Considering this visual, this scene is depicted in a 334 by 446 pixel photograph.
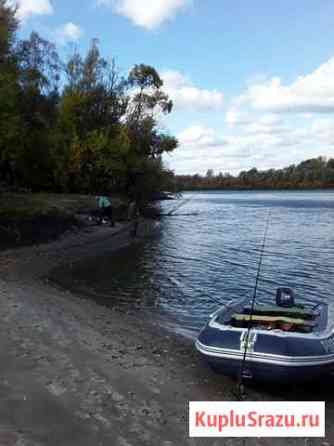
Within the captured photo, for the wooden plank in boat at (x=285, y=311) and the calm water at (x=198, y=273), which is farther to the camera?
the calm water at (x=198, y=273)

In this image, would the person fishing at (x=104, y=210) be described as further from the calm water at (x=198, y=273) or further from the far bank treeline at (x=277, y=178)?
the far bank treeline at (x=277, y=178)

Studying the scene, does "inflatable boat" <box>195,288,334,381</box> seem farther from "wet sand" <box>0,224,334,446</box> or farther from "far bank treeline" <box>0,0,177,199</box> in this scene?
"far bank treeline" <box>0,0,177,199</box>

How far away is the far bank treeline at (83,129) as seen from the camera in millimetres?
33469

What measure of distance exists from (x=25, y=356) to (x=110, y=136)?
3230 centimetres

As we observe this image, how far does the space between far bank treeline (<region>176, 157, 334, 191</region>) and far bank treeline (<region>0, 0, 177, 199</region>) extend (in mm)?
87777

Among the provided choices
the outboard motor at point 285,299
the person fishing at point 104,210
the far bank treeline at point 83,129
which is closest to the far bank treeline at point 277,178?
the far bank treeline at point 83,129

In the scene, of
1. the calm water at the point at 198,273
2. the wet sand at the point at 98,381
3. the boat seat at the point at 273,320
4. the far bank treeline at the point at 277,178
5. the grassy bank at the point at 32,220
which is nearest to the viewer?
the wet sand at the point at 98,381

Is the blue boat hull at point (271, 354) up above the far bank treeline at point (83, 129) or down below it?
below

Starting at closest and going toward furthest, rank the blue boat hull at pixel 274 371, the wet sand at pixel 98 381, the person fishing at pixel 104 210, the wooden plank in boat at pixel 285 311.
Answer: the wet sand at pixel 98 381, the blue boat hull at pixel 274 371, the wooden plank in boat at pixel 285 311, the person fishing at pixel 104 210

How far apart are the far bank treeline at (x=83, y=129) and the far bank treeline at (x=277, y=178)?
8778 centimetres

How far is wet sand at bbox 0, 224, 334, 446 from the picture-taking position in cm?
476

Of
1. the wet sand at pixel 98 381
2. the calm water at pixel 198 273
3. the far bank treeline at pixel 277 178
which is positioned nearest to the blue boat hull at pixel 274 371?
the wet sand at pixel 98 381

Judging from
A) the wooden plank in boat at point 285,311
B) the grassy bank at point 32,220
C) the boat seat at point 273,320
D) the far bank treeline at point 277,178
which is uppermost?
the far bank treeline at point 277,178

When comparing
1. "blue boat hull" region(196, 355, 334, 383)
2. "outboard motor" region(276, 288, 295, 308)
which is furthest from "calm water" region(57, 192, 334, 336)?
"blue boat hull" region(196, 355, 334, 383)
